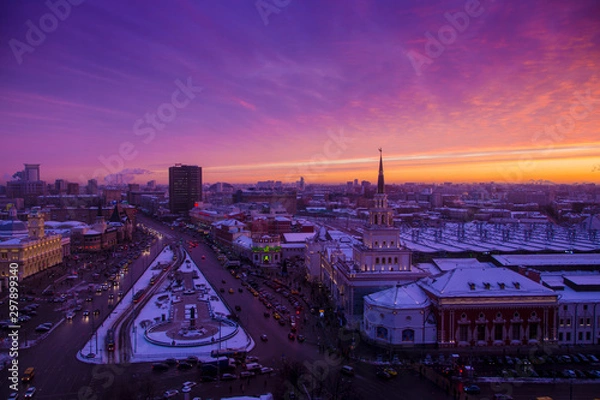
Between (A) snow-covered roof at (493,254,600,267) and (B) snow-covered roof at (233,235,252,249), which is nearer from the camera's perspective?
(A) snow-covered roof at (493,254,600,267)

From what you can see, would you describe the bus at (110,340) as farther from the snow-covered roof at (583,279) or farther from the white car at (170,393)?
the snow-covered roof at (583,279)

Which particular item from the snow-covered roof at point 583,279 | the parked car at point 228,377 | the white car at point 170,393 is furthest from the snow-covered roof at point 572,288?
the white car at point 170,393

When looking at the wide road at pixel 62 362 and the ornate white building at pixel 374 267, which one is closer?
the wide road at pixel 62 362

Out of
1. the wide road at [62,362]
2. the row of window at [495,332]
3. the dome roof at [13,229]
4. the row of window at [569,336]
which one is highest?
the dome roof at [13,229]

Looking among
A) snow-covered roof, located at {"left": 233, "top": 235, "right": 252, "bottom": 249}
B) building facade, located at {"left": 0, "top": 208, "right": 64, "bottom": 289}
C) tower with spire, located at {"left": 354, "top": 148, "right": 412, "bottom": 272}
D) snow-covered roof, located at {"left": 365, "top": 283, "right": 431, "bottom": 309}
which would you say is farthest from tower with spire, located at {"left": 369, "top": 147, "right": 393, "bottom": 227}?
building facade, located at {"left": 0, "top": 208, "right": 64, "bottom": 289}

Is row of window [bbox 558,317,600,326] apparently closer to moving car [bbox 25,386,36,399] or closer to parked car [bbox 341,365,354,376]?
parked car [bbox 341,365,354,376]

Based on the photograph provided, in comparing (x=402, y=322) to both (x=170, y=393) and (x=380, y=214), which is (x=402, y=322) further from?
(x=170, y=393)

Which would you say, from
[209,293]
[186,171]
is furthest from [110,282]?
[186,171]

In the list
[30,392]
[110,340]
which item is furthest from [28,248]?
[30,392]
